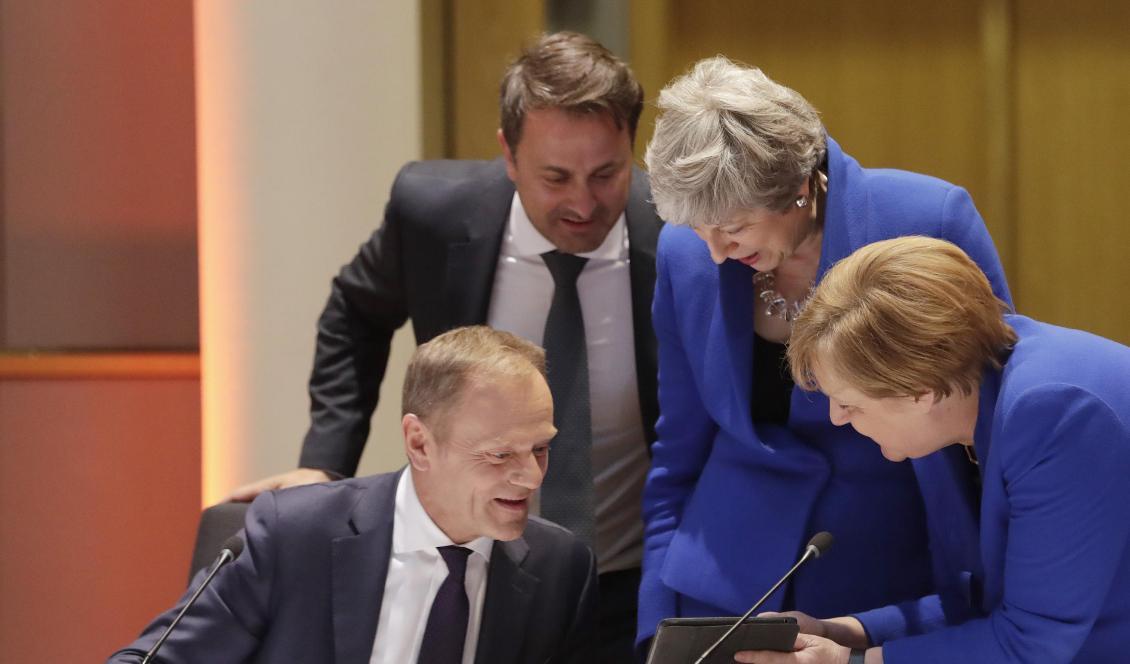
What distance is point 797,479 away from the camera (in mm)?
2285

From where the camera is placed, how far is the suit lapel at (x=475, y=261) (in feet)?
9.32

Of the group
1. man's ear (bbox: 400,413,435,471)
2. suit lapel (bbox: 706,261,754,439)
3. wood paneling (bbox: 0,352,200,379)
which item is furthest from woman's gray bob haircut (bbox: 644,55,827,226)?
wood paneling (bbox: 0,352,200,379)

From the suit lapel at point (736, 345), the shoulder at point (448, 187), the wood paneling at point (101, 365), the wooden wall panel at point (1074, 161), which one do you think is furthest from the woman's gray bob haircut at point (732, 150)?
the wood paneling at point (101, 365)

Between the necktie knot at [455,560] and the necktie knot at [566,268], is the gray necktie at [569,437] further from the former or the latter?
the necktie knot at [455,560]

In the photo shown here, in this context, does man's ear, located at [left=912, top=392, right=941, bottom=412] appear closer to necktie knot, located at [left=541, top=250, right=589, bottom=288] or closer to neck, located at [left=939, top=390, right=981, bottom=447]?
neck, located at [left=939, top=390, right=981, bottom=447]

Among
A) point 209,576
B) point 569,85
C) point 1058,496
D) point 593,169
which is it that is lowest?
point 209,576

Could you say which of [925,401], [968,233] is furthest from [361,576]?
[968,233]

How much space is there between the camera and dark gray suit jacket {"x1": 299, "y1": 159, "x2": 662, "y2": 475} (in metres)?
2.80

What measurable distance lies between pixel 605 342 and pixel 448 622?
2.24 ft

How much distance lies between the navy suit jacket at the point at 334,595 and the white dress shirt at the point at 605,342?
0.37 meters

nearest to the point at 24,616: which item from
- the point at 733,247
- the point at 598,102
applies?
the point at 598,102

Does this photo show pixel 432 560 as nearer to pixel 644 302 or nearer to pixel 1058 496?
pixel 644 302

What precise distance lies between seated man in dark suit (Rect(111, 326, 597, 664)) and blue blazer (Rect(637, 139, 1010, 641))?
226 millimetres

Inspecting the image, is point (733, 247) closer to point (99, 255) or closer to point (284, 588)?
A: point (284, 588)
